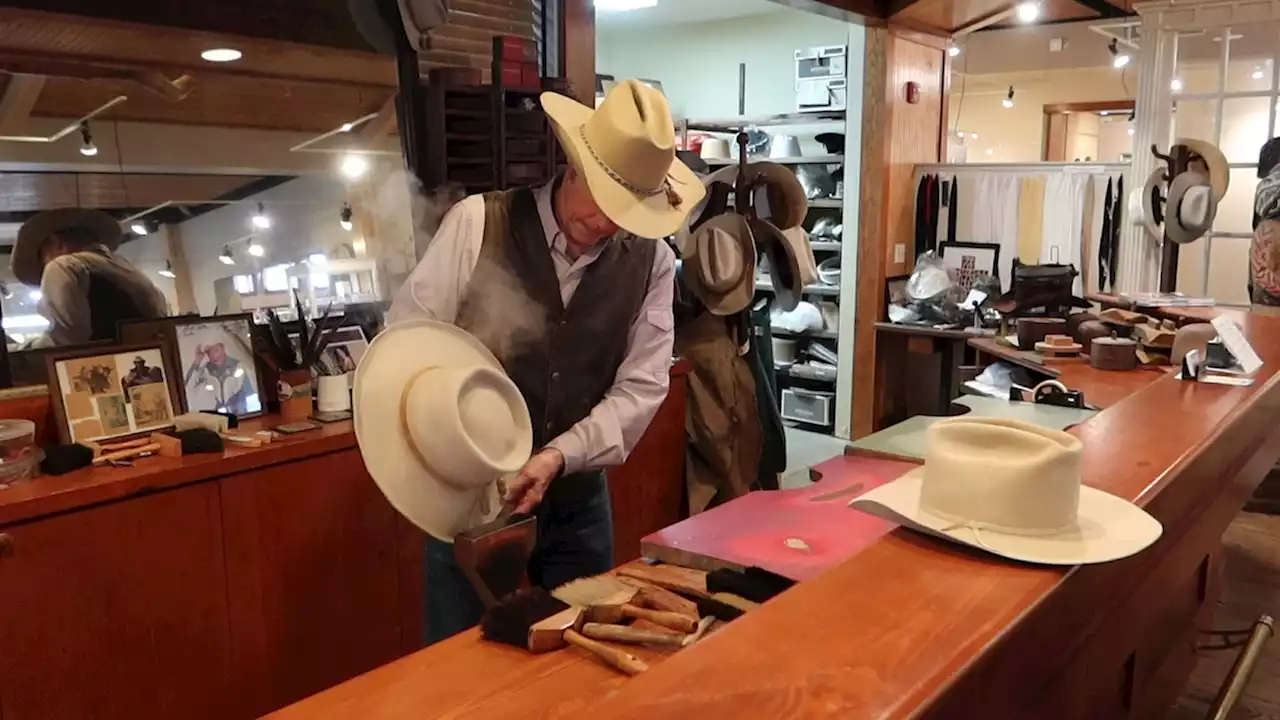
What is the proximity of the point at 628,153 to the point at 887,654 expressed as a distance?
1.09 m

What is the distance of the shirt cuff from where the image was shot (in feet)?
6.05

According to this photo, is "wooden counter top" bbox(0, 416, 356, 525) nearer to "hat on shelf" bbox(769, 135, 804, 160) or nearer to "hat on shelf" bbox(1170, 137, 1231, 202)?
"hat on shelf" bbox(1170, 137, 1231, 202)

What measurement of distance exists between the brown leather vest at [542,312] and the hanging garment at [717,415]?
145 cm

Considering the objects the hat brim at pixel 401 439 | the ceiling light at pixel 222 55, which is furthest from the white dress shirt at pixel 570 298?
the ceiling light at pixel 222 55

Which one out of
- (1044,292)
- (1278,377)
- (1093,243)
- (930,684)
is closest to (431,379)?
(930,684)

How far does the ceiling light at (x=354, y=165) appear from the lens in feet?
9.45

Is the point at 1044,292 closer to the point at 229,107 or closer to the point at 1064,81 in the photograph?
the point at 229,107

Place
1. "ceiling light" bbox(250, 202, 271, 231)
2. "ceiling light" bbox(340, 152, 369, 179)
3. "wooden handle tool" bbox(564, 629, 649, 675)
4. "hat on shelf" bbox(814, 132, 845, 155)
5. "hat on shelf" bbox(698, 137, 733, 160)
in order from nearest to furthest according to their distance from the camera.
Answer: "wooden handle tool" bbox(564, 629, 649, 675) → "ceiling light" bbox(250, 202, 271, 231) → "ceiling light" bbox(340, 152, 369, 179) → "hat on shelf" bbox(814, 132, 845, 155) → "hat on shelf" bbox(698, 137, 733, 160)

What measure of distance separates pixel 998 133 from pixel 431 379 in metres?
9.92

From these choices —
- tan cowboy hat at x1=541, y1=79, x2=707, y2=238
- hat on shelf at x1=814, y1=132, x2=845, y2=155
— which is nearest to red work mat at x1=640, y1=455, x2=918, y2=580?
tan cowboy hat at x1=541, y1=79, x2=707, y2=238

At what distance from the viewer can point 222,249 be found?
2604mm

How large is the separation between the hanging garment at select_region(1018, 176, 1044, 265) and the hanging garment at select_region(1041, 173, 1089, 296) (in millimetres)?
31

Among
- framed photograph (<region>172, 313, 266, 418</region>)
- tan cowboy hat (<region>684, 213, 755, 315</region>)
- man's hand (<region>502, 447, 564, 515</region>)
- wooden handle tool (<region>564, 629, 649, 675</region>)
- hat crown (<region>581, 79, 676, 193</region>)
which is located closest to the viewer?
wooden handle tool (<region>564, 629, 649, 675</region>)

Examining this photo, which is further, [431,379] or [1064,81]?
[1064,81]
